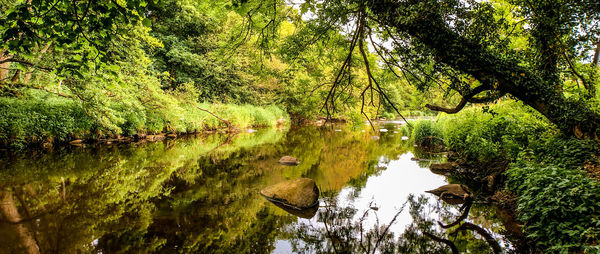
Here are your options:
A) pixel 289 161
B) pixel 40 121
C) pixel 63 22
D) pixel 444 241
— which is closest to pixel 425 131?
pixel 289 161

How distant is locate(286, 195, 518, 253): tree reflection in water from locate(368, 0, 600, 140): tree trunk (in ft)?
7.61

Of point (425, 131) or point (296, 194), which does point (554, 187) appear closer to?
point (296, 194)

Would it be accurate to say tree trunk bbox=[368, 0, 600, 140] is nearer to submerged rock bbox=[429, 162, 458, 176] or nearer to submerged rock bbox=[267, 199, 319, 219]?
submerged rock bbox=[267, 199, 319, 219]

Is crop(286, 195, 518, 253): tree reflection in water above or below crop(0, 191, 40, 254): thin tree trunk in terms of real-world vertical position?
below

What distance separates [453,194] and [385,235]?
2904 millimetres

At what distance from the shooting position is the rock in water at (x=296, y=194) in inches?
A: 222

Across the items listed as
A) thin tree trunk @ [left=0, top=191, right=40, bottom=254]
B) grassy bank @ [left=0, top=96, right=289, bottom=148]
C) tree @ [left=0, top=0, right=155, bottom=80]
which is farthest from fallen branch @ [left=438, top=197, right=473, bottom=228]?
grassy bank @ [left=0, top=96, right=289, bottom=148]

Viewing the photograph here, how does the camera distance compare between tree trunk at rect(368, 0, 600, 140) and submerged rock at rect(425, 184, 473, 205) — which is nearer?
tree trunk at rect(368, 0, 600, 140)

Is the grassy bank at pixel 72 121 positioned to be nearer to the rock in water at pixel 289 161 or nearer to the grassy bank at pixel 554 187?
the rock in water at pixel 289 161

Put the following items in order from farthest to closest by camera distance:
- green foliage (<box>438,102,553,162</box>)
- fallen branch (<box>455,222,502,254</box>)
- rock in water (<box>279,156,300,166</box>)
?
rock in water (<box>279,156,300,166</box>) → green foliage (<box>438,102,553,162</box>) → fallen branch (<box>455,222,502,254</box>)

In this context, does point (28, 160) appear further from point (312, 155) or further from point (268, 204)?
point (312, 155)

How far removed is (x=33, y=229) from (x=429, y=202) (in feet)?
25.4

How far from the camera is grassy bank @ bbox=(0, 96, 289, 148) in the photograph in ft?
30.3

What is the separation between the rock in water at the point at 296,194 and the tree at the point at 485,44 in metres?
2.88
